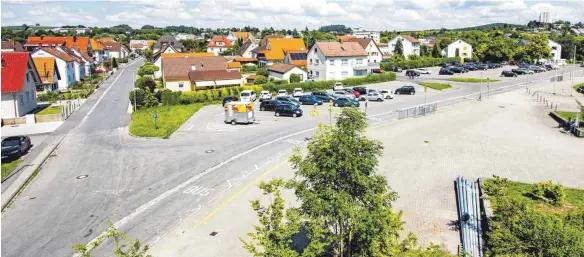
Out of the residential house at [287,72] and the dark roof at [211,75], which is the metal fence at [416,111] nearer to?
the residential house at [287,72]

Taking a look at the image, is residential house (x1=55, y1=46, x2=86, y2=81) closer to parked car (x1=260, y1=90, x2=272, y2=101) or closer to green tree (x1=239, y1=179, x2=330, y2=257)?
parked car (x1=260, y1=90, x2=272, y2=101)

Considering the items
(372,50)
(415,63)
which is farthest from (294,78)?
(415,63)

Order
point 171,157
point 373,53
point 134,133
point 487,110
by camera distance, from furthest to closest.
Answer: point 373,53 → point 487,110 → point 134,133 → point 171,157

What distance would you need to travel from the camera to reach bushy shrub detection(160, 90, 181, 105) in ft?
160

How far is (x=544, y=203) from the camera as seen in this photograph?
65.4 ft

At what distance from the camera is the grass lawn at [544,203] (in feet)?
63.5

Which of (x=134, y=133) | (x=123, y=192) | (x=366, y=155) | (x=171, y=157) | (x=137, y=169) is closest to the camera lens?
(x=366, y=155)

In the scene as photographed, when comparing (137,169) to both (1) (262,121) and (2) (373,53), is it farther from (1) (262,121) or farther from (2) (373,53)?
(2) (373,53)

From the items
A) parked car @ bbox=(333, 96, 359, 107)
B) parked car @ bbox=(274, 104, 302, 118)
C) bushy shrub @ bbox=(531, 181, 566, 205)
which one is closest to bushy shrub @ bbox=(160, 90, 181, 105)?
parked car @ bbox=(274, 104, 302, 118)

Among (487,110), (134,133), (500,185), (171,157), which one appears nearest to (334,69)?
(487,110)

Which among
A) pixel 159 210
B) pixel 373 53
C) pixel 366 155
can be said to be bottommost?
pixel 159 210

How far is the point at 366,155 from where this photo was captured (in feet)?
40.8

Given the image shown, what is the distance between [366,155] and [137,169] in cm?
1783

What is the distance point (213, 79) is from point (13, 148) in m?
30.8
